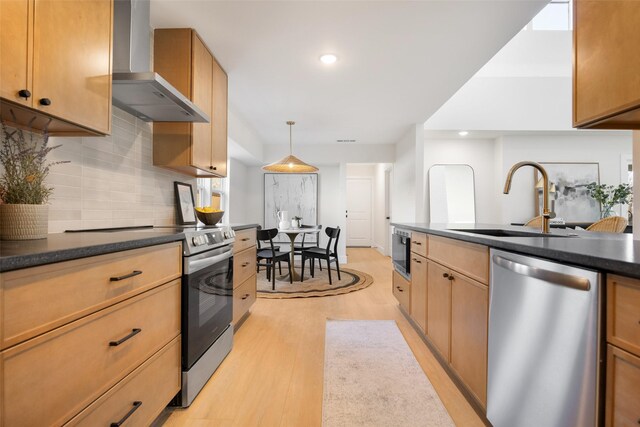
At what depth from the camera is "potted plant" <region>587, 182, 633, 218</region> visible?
Answer: 509cm

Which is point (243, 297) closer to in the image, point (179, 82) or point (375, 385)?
point (375, 385)

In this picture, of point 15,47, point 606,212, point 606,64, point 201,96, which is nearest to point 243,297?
point 201,96

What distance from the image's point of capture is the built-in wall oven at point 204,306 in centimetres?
163

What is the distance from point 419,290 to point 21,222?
2.37m

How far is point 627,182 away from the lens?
5.34 m

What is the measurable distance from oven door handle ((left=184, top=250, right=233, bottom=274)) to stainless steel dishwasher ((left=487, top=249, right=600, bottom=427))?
4.85ft

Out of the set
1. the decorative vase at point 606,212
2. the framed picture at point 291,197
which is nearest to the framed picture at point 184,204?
the framed picture at point 291,197

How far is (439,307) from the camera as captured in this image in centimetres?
203

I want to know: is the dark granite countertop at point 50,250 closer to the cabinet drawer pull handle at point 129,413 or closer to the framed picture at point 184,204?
the cabinet drawer pull handle at point 129,413

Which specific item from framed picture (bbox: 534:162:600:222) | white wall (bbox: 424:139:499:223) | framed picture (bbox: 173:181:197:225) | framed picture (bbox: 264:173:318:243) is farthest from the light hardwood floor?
framed picture (bbox: 534:162:600:222)

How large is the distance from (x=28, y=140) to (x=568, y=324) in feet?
7.23

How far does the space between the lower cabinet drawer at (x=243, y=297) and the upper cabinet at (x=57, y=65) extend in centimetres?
163

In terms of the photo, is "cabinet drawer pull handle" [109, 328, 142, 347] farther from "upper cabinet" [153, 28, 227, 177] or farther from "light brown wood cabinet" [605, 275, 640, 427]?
"light brown wood cabinet" [605, 275, 640, 427]

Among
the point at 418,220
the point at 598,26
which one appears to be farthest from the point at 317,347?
the point at 418,220
